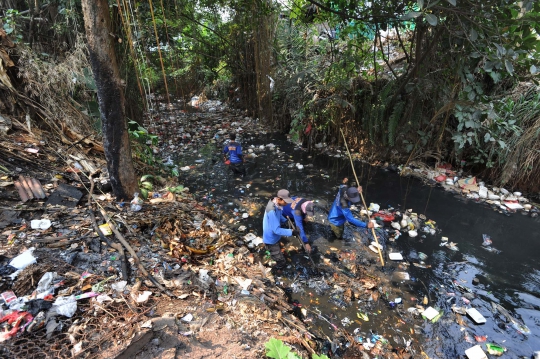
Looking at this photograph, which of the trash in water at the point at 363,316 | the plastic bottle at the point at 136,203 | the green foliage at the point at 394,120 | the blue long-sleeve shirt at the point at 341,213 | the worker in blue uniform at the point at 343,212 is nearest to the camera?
the trash in water at the point at 363,316

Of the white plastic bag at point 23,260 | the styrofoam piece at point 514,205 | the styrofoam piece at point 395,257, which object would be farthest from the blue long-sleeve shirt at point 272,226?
the styrofoam piece at point 514,205

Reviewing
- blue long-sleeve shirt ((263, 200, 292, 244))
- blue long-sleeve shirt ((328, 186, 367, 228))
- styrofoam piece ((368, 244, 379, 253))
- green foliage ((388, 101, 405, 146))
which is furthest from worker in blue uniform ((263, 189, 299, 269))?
green foliage ((388, 101, 405, 146))

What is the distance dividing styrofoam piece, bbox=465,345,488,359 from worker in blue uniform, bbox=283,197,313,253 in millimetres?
1923

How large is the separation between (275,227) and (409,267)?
1.92 meters

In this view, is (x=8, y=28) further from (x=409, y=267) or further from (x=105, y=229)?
(x=409, y=267)

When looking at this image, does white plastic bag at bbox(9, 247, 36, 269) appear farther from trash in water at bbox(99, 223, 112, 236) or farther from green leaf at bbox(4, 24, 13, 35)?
green leaf at bbox(4, 24, 13, 35)

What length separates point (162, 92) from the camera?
12703mm

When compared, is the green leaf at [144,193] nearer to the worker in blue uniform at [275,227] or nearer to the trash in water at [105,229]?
the trash in water at [105,229]

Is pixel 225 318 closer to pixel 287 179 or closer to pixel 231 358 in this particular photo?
pixel 231 358

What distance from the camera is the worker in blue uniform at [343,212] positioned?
394 cm

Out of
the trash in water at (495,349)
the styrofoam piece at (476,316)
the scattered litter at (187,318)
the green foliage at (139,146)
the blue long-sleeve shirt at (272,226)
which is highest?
the green foliage at (139,146)

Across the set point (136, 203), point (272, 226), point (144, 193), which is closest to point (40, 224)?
point (136, 203)

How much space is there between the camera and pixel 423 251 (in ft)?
13.4

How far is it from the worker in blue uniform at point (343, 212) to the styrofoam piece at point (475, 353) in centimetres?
167
